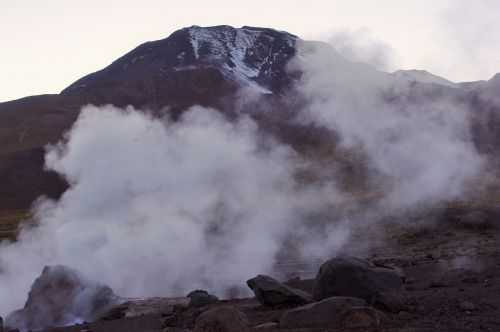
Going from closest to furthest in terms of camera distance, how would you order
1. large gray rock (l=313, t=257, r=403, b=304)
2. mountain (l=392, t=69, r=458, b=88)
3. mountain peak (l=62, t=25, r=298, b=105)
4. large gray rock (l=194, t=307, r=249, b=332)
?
large gray rock (l=194, t=307, r=249, b=332), large gray rock (l=313, t=257, r=403, b=304), mountain (l=392, t=69, r=458, b=88), mountain peak (l=62, t=25, r=298, b=105)

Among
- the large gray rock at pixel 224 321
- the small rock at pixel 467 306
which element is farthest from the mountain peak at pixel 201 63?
the large gray rock at pixel 224 321

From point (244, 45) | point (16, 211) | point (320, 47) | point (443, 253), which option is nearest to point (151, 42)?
point (244, 45)

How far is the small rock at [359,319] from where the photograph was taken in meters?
11.3

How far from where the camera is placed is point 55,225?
28.1m

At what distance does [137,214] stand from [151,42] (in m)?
152

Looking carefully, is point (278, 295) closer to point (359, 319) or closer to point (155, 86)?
A: point (359, 319)

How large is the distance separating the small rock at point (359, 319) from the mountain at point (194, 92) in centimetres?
3090

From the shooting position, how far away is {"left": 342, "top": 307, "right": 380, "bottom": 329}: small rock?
11.3 metres

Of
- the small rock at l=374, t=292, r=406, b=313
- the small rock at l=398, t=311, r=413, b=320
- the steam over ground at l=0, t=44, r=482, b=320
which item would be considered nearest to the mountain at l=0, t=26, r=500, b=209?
the steam over ground at l=0, t=44, r=482, b=320

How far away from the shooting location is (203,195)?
32.4 m

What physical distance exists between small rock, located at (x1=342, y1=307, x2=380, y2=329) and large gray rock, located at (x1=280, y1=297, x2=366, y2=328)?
124 mm

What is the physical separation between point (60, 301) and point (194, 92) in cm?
10549

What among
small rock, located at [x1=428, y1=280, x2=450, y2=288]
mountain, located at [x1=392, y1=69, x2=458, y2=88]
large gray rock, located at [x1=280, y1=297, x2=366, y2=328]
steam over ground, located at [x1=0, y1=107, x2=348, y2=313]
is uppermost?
mountain, located at [x1=392, y1=69, x2=458, y2=88]

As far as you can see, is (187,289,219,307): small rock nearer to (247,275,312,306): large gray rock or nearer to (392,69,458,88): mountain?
(247,275,312,306): large gray rock
